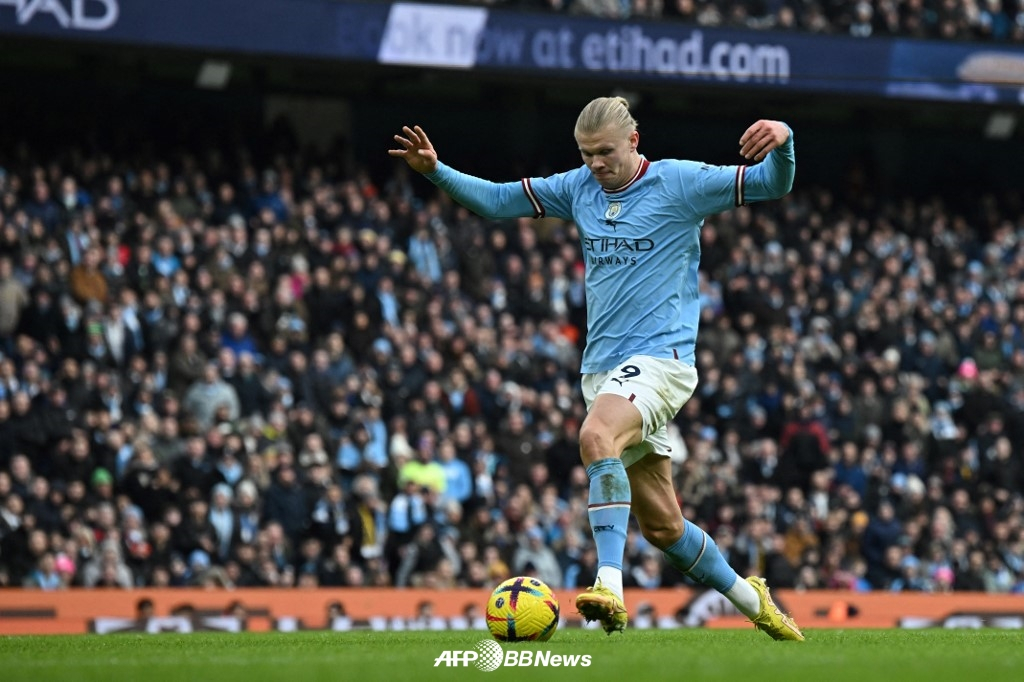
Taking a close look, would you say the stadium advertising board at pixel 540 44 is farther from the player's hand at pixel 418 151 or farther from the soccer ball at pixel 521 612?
the soccer ball at pixel 521 612

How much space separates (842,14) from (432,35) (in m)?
6.91

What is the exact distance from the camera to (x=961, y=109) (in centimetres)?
2838

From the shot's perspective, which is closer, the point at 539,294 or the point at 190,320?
the point at 190,320

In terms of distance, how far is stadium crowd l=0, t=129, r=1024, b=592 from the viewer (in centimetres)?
1764

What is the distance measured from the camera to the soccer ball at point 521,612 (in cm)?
827

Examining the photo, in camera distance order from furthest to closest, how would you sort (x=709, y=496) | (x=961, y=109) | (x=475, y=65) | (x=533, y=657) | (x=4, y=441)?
(x=961, y=109) → (x=475, y=65) → (x=709, y=496) → (x=4, y=441) → (x=533, y=657)

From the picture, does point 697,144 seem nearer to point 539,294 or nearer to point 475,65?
point 475,65

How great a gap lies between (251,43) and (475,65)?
322cm

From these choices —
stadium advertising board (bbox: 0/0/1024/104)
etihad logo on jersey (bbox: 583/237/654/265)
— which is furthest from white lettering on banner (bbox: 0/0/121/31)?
etihad logo on jersey (bbox: 583/237/654/265)

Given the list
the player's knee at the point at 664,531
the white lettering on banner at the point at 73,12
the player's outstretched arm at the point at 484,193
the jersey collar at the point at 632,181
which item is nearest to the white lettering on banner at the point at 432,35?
the white lettering on banner at the point at 73,12

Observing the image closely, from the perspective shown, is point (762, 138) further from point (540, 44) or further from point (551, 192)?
point (540, 44)

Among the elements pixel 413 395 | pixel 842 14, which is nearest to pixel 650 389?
pixel 413 395

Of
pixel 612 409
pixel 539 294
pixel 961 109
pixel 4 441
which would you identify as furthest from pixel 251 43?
pixel 612 409

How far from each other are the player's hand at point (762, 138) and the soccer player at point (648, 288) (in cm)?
12
